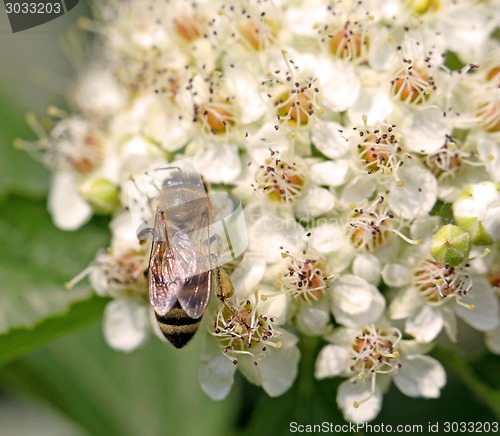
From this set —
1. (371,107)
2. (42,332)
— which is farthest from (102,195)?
(371,107)

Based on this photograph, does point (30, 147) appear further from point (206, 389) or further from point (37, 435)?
point (37, 435)

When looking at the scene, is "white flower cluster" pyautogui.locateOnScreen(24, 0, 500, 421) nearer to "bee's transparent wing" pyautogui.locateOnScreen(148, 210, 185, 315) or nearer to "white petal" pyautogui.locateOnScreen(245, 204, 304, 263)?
"white petal" pyautogui.locateOnScreen(245, 204, 304, 263)

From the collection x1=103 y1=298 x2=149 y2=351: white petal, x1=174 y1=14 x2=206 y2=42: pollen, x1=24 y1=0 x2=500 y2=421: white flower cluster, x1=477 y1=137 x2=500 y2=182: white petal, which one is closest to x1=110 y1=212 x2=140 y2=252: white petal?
x1=24 y1=0 x2=500 y2=421: white flower cluster

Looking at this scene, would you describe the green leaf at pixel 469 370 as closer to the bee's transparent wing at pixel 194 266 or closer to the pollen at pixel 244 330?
the pollen at pixel 244 330

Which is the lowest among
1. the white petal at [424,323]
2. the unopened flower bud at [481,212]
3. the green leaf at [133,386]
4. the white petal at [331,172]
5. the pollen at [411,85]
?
the green leaf at [133,386]

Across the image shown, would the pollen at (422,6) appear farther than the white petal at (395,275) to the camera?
Yes

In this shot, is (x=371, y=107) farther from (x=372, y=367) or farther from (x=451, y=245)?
(x=372, y=367)

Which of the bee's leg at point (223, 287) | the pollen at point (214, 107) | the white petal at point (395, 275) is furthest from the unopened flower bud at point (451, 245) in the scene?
the pollen at point (214, 107)
